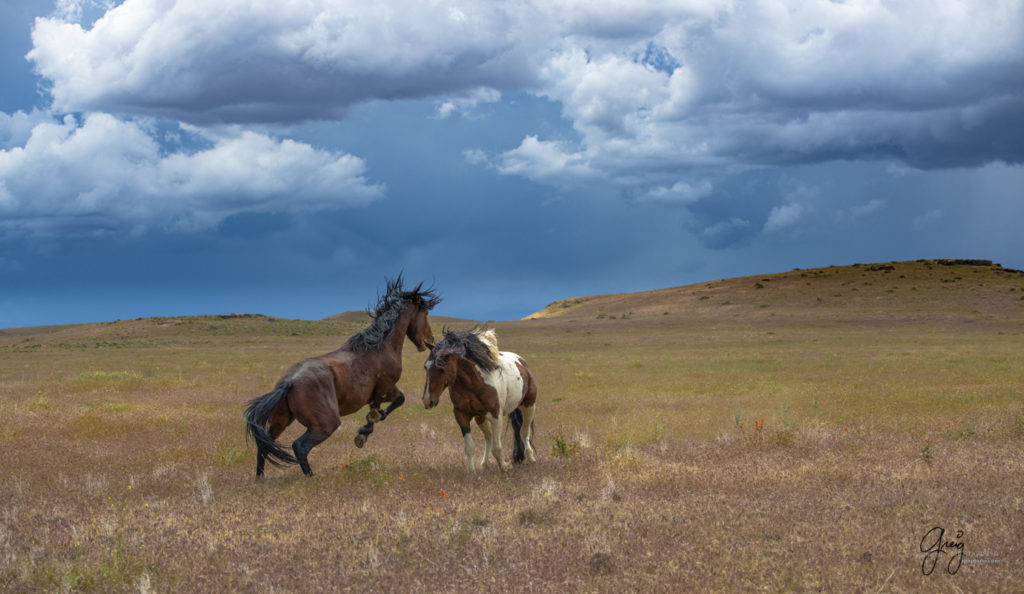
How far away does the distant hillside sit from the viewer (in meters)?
64.8

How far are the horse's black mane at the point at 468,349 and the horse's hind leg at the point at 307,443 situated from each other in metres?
1.78

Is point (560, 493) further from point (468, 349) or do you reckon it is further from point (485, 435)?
point (468, 349)

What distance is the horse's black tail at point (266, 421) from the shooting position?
399 inches

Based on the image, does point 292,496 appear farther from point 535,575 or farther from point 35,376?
point 35,376

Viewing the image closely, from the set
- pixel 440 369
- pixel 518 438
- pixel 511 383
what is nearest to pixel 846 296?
pixel 518 438

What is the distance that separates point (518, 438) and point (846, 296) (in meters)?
68.9

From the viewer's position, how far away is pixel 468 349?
10961 millimetres

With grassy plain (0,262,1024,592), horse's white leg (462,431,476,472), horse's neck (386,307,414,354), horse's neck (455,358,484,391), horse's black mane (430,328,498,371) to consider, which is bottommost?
grassy plain (0,262,1024,592)

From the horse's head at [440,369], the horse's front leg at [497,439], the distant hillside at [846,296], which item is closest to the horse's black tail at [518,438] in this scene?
the horse's front leg at [497,439]

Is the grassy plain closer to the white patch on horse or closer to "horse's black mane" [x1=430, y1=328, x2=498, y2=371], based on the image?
the white patch on horse

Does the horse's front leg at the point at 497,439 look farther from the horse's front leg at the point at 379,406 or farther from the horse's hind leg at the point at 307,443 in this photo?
the horse's hind leg at the point at 307,443

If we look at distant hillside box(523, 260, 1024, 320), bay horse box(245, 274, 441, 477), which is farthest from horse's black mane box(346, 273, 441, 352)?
distant hillside box(523, 260, 1024, 320)

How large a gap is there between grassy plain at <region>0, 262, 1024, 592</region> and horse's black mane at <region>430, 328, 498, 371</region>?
1527 millimetres

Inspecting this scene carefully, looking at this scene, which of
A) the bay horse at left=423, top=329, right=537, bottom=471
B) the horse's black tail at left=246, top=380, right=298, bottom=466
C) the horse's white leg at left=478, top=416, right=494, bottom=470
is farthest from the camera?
the horse's white leg at left=478, top=416, right=494, bottom=470
